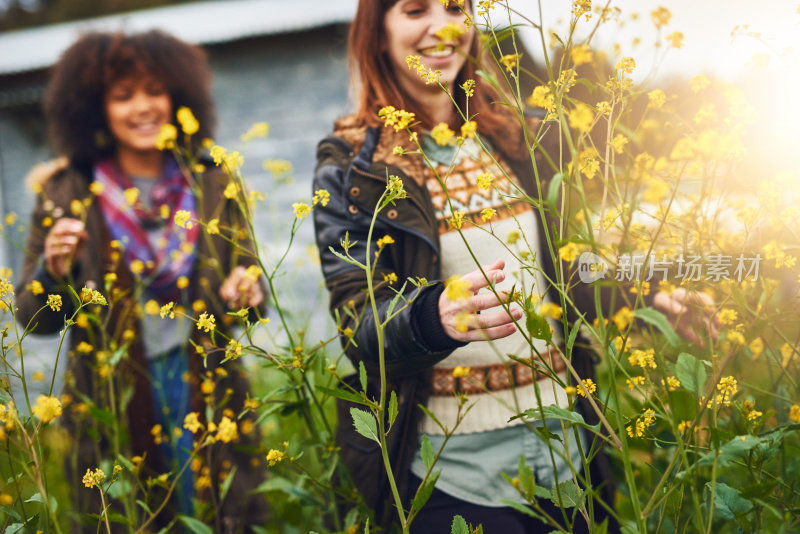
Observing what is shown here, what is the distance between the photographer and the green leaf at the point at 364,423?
78cm

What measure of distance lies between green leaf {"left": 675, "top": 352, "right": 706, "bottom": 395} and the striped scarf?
149 centimetres

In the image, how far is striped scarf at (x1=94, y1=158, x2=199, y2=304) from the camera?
6.25 ft

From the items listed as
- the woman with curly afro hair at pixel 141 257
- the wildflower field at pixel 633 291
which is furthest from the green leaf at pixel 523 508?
the woman with curly afro hair at pixel 141 257

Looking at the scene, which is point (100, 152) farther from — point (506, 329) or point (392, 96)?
point (506, 329)

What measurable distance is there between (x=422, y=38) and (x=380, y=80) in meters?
0.13

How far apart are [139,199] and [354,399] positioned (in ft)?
5.18

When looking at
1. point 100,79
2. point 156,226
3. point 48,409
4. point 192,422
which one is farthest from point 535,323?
point 100,79

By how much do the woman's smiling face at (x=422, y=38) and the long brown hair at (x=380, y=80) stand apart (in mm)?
20

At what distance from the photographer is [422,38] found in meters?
1.03

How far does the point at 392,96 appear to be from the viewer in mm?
1098


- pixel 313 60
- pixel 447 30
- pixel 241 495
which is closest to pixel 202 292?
pixel 241 495

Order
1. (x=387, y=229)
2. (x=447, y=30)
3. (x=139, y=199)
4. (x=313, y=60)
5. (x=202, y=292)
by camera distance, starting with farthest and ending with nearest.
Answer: (x=313, y=60), (x=139, y=199), (x=202, y=292), (x=387, y=229), (x=447, y=30)

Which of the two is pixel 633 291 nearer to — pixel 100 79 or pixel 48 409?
pixel 48 409

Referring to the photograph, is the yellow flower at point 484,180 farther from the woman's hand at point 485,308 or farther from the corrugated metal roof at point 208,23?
the corrugated metal roof at point 208,23
